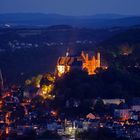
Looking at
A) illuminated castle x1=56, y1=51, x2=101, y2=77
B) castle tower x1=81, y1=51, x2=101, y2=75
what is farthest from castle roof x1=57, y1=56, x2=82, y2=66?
castle tower x1=81, y1=51, x2=101, y2=75

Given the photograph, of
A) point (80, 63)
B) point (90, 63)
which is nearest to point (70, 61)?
point (80, 63)

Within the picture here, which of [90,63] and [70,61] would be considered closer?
[90,63]

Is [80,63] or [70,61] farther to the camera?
[70,61]

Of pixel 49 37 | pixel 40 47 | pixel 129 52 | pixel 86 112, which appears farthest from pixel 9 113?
pixel 49 37

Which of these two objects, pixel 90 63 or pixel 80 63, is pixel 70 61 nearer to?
pixel 80 63

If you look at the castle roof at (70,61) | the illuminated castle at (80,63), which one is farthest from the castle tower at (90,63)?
the castle roof at (70,61)

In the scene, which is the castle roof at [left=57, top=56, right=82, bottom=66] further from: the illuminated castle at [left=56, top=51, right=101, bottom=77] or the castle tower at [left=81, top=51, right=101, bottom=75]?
the castle tower at [left=81, top=51, right=101, bottom=75]

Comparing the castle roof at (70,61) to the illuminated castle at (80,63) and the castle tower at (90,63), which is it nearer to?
the illuminated castle at (80,63)

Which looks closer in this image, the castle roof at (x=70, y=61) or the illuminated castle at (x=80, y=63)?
the illuminated castle at (x=80, y=63)

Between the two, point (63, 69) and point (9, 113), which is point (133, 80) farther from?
point (9, 113)
